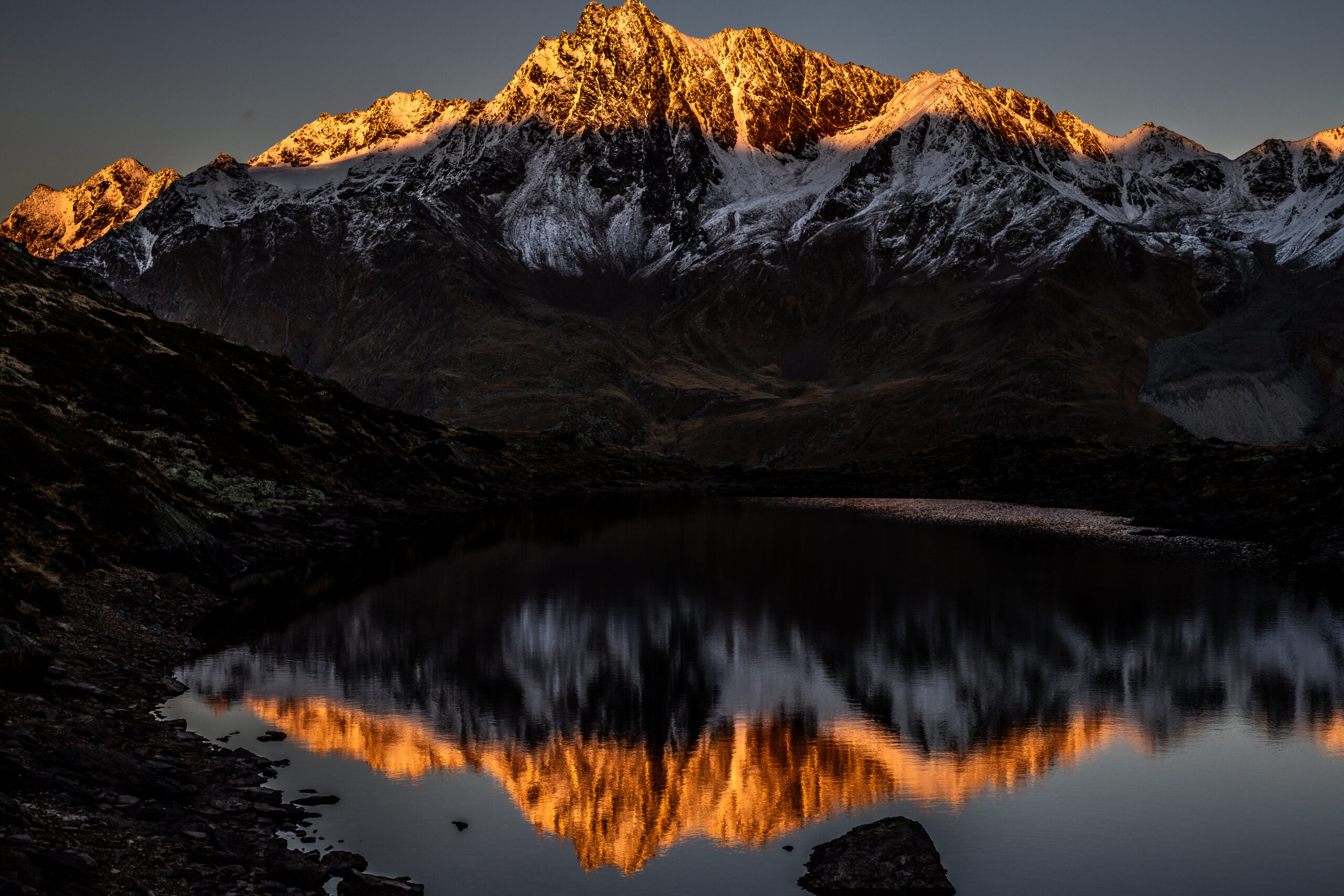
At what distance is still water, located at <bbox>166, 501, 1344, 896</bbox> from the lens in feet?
75.9

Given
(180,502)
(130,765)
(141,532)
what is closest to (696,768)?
(130,765)

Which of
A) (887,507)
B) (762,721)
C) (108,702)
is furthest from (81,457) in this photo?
(887,507)

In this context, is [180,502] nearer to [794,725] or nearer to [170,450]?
[170,450]

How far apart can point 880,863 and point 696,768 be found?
8.54 metres

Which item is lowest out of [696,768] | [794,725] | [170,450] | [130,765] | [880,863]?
[880,863]

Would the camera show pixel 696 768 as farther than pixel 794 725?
No

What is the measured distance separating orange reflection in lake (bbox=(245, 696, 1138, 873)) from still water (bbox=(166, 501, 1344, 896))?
11cm

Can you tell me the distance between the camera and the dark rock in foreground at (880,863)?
68.1 feet

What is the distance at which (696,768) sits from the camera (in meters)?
29.2

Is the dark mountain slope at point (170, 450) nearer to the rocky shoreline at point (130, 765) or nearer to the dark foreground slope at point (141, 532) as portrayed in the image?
the dark foreground slope at point (141, 532)

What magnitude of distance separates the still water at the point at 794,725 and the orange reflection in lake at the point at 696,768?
11cm

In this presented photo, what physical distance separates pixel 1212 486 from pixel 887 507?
1525 inches

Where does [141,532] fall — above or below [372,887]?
above

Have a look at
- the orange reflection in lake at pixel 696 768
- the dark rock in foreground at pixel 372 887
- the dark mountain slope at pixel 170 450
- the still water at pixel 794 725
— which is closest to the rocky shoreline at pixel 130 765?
the dark rock in foreground at pixel 372 887
